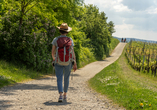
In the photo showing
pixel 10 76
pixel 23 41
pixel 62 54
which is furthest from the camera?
pixel 23 41

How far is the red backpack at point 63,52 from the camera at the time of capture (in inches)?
232

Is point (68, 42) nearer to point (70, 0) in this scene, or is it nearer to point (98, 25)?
point (70, 0)

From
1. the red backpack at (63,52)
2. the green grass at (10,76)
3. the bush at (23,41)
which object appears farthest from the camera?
the bush at (23,41)

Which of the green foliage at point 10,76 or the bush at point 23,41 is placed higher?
the bush at point 23,41

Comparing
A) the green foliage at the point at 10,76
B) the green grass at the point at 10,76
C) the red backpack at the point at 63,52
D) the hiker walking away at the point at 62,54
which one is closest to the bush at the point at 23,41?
the green foliage at the point at 10,76

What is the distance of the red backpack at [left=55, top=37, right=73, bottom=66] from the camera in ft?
19.4

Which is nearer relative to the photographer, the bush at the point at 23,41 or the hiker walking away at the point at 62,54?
the hiker walking away at the point at 62,54

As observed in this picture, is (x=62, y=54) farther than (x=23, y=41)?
No

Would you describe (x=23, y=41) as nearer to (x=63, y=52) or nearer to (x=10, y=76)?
(x=10, y=76)

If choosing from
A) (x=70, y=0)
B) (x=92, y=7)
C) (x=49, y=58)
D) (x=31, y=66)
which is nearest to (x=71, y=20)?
(x=70, y=0)

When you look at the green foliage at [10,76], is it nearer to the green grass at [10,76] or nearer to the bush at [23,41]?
the green grass at [10,76]

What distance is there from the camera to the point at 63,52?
233 inches

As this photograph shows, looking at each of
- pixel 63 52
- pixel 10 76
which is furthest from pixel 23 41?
pixel 63 52

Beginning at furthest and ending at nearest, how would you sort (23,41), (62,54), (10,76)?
1. (23,41)
2. (10,76)
3. (62,54)
